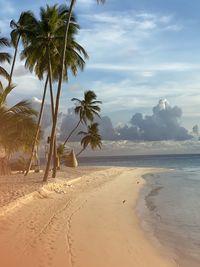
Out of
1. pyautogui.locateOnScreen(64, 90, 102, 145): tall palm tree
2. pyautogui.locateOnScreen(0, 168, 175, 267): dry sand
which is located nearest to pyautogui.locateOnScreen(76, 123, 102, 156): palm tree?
pyautogui.locateOnScreen(64, 90, 102, 145): tall palm tree

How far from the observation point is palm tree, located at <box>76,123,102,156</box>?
48.4 metres

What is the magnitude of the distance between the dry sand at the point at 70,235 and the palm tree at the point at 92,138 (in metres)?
32.8

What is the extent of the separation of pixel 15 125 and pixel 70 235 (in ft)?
50.2

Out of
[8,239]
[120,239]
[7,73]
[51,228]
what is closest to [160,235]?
[120,239]

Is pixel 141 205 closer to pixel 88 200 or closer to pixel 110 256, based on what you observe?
pixel 88 200

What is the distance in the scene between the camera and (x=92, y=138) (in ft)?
160

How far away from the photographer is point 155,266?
7.63 metres

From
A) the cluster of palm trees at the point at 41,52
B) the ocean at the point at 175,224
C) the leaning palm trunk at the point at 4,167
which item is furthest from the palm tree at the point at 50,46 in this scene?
the ocean at the point at 175,224

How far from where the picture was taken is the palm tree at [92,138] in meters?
48.4

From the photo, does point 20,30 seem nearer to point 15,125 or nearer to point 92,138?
point 15,125

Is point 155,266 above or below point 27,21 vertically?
below

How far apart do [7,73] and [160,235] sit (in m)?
18.6

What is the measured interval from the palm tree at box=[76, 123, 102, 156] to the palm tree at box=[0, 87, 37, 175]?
22.2 metres

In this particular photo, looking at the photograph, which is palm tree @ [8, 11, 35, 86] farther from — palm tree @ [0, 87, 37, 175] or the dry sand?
the dry sand
